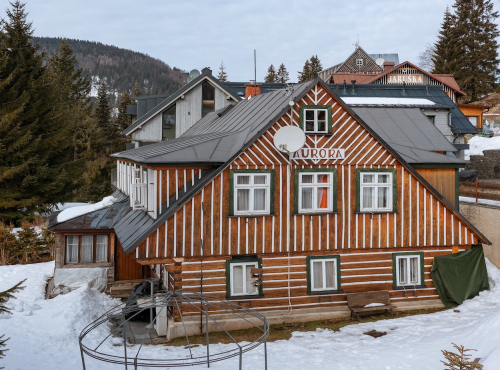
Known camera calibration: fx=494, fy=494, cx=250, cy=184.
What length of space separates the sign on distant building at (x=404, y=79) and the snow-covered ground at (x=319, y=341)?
1475 inches

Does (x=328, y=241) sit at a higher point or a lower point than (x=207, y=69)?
lower

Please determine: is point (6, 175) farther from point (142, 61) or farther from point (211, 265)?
point (142, 61)

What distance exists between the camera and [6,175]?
3105cm

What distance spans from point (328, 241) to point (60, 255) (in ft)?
35.7

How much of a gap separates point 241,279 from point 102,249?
7127mm

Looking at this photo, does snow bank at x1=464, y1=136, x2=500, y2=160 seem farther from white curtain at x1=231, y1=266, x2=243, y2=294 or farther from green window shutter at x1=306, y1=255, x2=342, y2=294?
white curtain at x1=231, y1=266, x2=243, y2=294

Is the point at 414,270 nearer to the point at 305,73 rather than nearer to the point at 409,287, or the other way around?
the point at 409,287

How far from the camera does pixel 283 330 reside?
53.8 ft

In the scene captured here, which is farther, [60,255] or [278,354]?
[60,255]

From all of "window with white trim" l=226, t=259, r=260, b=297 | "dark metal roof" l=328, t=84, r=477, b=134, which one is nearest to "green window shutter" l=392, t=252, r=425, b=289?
"window with white trim" l=226, t=259, r=260, b=297

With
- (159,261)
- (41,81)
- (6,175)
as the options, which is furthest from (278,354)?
(41,81)

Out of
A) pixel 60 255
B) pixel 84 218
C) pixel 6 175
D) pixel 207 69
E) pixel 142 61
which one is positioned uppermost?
pixel 142 61

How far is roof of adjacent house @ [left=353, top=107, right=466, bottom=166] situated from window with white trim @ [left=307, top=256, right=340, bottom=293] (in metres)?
5.49

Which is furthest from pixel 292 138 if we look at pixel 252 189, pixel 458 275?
pixel 458 275
